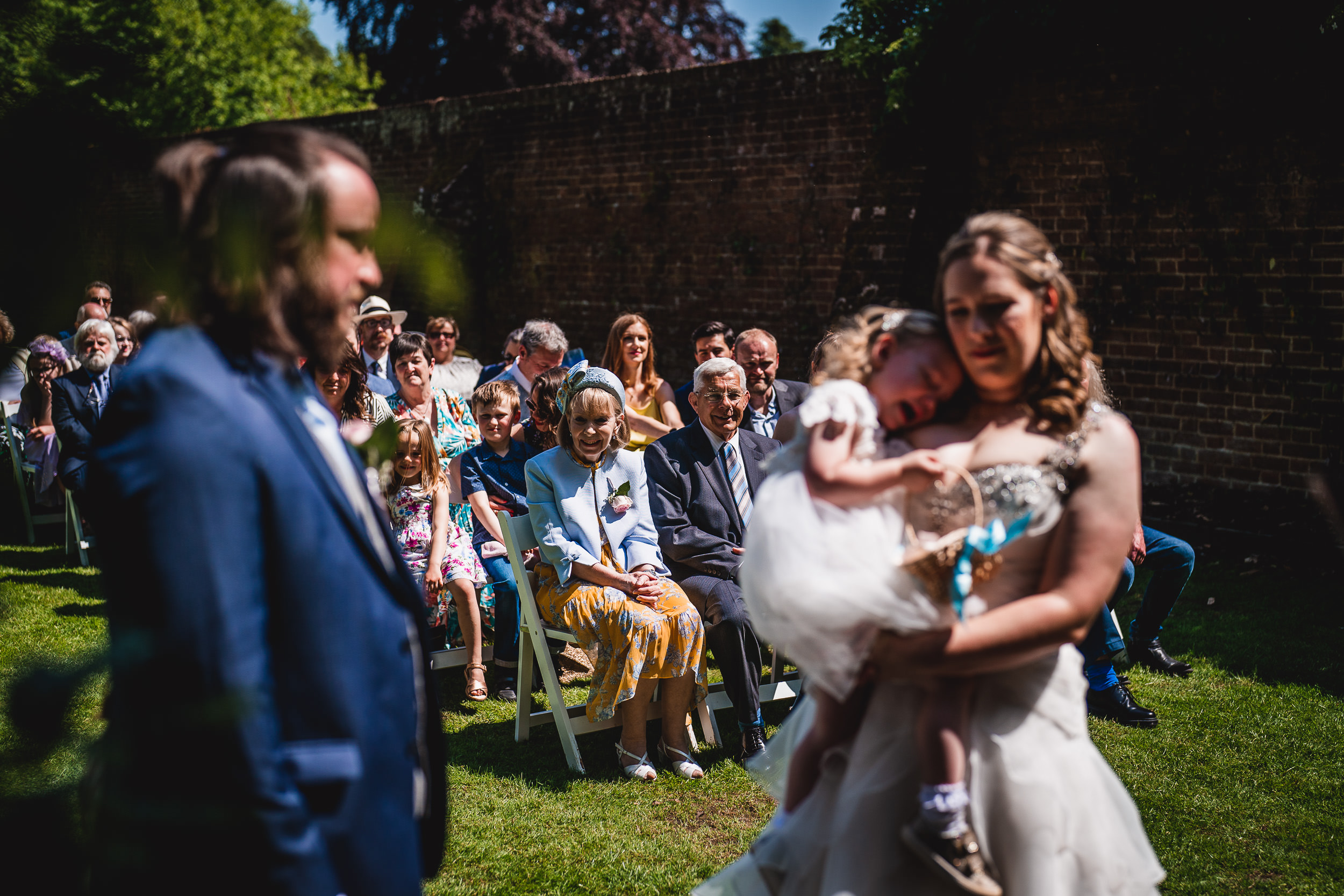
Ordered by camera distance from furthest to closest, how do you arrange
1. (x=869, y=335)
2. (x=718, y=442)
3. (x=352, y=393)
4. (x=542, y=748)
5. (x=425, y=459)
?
(x=352, y=393) < (x=425, y=459) < (x=718, y=442) < (x=542, y=748) < (x=869, y=335)

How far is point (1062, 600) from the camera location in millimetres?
1949

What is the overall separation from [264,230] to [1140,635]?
5.71 m

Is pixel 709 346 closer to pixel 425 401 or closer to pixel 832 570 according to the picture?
pixel 425 401

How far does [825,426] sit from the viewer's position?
6.61ft

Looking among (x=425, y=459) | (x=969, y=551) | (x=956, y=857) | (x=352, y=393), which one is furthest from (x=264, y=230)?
(x=352, y=393)

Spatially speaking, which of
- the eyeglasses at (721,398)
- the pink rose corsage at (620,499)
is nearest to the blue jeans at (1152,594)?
the eyeglasses at (721,398)

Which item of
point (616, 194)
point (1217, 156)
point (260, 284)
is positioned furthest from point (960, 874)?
point (616, 194)

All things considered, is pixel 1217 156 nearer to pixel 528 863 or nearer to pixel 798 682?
pixel 798 682

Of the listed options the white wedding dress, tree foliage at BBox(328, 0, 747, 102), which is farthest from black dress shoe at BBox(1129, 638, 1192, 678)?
tree foliage at BBox(328, 0, 747, 102)

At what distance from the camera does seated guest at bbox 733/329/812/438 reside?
6.50 meters

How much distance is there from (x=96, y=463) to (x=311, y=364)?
369mm

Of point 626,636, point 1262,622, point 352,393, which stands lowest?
point 1262,622

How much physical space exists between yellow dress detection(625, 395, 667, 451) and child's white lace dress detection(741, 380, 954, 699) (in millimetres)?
5061

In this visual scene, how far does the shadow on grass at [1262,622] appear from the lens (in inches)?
229
